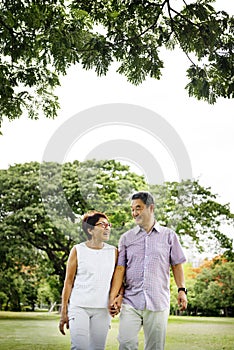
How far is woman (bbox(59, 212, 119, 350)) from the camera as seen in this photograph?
7.29 ft

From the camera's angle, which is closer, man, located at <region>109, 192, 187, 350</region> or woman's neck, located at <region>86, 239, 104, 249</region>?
man, located at <region>109, 192, 187, 350</region>

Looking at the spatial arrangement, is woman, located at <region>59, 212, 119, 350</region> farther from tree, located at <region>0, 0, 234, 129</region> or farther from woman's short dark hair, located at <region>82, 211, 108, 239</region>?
tree, located at <region>0, 0, 234, 129</region>

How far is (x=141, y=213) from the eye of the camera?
2.31 metres

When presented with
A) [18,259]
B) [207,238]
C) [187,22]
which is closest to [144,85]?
[187,22]

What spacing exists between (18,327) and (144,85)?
8.84 feet

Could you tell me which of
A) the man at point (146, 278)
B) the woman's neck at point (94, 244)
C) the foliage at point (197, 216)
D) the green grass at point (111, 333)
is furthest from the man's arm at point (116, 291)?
the foliage at point (197, 216)

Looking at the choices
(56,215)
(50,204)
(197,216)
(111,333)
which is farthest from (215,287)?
(50,204)

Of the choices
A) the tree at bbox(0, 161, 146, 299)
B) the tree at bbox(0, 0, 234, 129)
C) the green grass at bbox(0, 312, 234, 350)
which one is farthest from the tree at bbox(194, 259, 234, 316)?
the tree at bbox(0, 0, 234, 129)

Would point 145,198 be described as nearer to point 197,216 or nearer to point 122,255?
point 122,255

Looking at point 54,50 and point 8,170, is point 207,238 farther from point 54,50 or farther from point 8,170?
point 54,50

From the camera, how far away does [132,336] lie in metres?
2.20

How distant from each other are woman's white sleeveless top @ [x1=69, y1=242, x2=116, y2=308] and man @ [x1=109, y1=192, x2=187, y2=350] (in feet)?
0.12

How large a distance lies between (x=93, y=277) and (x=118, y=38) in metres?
1.78

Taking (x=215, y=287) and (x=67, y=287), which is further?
(x=215, y=287)
